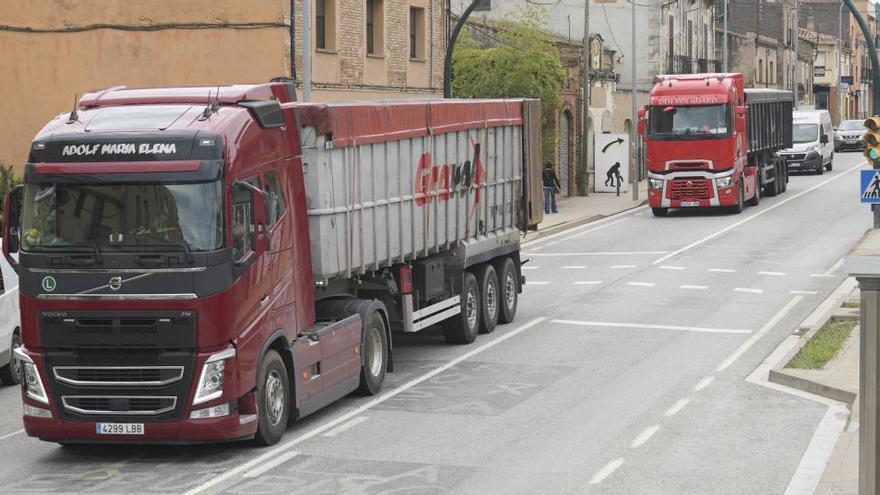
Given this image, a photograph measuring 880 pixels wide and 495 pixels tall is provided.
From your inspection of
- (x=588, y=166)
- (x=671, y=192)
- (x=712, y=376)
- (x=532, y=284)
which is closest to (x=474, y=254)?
(x=712, y=376)

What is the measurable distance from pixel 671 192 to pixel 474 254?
73.8 feet

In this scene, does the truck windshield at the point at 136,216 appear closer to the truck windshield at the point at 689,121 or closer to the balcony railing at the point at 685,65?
the truck windshield at the point at 689,121

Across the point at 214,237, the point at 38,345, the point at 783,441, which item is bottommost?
the point at 783,441

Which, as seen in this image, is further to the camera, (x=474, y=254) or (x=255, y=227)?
(x=474, y=254)

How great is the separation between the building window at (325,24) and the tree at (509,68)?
10.4 metres

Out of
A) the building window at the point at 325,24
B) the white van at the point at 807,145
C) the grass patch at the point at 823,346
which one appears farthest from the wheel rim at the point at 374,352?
the white van at the point at 807,145

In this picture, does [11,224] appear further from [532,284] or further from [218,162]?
[532,284]

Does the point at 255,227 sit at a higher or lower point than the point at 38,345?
higher

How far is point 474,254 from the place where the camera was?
2147 centimetres

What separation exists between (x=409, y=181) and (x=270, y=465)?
5958 mm

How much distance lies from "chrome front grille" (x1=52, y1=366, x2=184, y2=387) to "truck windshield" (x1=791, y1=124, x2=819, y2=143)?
1996 inches

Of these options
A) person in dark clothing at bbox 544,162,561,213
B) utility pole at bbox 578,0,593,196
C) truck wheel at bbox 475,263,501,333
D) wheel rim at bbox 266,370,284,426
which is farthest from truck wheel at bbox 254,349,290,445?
utility pole at bbox 578,0,593,196

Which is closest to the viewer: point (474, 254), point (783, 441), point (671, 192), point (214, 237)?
point (214, 237)

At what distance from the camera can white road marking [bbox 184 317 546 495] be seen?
44.3ft
